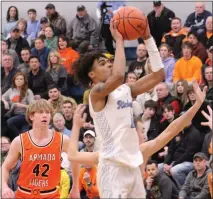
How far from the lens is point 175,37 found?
13875mm

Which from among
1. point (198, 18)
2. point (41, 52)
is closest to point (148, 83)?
point (198, 18)

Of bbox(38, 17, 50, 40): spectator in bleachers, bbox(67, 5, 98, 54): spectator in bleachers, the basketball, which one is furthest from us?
bbox(38, 17, 50, 40): spectator in bleachers

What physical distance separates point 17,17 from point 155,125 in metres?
6.03

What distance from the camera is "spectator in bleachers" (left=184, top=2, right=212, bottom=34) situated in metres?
14.0

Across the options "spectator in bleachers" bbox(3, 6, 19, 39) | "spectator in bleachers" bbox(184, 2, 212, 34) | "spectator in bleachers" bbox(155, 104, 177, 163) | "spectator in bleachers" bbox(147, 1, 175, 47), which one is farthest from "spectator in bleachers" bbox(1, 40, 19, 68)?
"spectator in bleachers" bbox(155, 104, 177, 163)

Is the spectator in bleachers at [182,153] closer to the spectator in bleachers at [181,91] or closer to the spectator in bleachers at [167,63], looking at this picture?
the spectator in bleachers at [181,91]

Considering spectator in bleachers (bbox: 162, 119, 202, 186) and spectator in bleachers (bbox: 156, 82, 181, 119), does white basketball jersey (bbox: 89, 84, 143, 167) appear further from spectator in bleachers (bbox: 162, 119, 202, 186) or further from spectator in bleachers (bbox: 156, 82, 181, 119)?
spectator in bleachers (bbox: 156, 82, 181, 119)

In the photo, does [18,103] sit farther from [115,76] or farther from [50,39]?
[115,76]

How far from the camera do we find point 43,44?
1470cm

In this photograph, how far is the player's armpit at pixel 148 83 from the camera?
612 cm

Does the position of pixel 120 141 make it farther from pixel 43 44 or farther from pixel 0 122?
pixel 43 44

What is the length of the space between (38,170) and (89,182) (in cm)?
289

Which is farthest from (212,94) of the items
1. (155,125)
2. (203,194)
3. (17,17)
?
(17,17)

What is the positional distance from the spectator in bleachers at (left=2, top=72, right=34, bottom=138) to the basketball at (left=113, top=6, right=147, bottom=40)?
7003 mm
